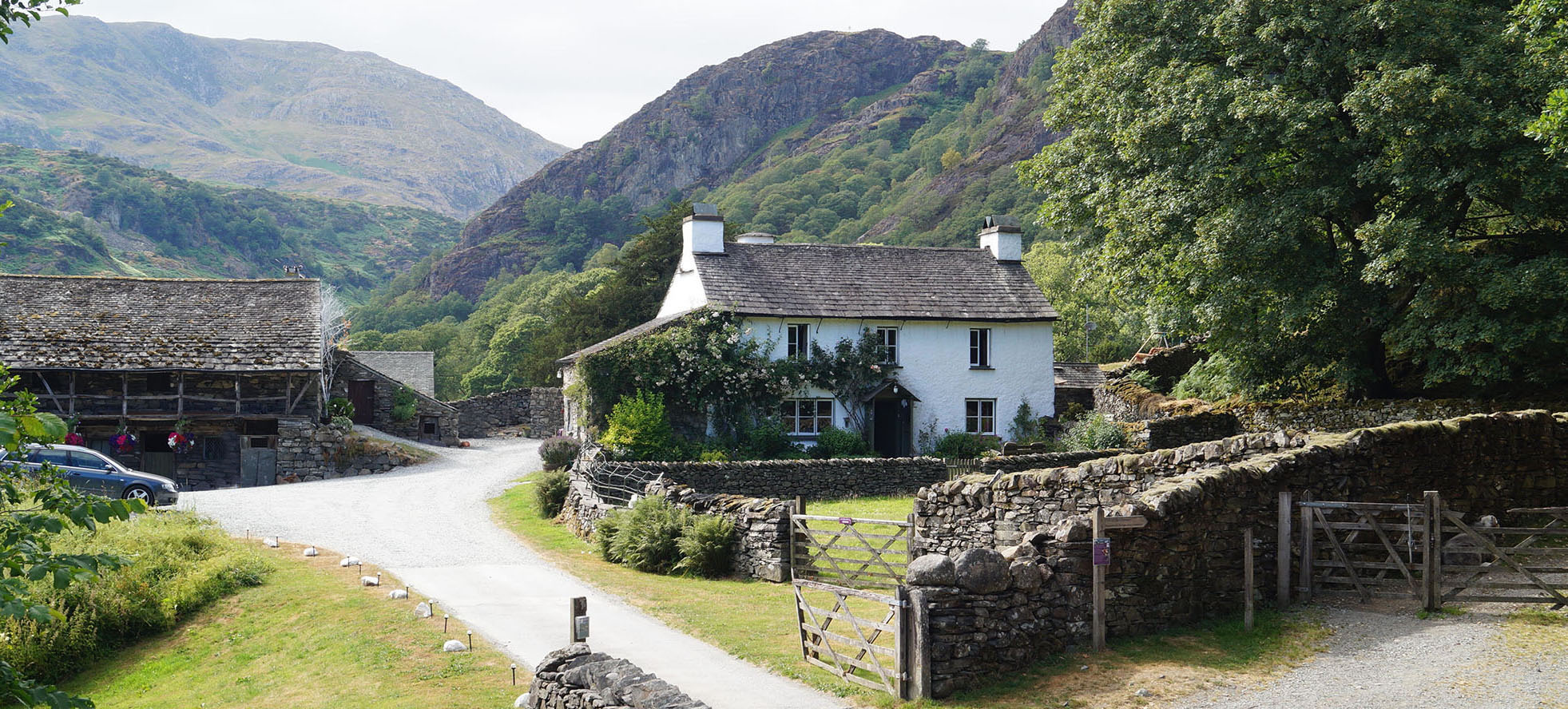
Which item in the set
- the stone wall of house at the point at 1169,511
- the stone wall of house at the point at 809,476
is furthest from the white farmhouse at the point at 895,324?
the stone wall of house at the point at 1169,511

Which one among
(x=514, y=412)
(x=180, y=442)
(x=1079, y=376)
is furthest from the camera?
(x=514, y=412)

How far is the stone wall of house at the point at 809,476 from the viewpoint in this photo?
26703 mm

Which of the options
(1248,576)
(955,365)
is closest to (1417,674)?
(1248,576)

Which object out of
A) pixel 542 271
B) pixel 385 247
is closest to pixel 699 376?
pixel 542 271

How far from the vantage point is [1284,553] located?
13.1m

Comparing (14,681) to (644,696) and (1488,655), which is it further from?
(1488,655)

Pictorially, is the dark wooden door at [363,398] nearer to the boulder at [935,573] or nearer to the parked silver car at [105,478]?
the parked silver car at [105,478]

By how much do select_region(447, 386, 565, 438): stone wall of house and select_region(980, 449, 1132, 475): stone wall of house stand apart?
1164 inches

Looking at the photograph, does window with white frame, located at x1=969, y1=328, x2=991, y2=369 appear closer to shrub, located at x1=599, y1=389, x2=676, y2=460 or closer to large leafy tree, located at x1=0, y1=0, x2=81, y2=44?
shrub, located at x1=599, y1=389, x2=676, y2=460

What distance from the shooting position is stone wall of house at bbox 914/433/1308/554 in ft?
53.7

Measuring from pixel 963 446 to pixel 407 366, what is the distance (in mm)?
38496

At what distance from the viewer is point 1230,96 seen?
21859 millimetres

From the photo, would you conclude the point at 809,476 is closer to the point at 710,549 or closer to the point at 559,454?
the point at 559,454

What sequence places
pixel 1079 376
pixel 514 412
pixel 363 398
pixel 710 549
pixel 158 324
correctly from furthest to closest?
pixel 514 412, pixel 363 398, pixel 1079 376, pixel 158 324, pixel 710 549
